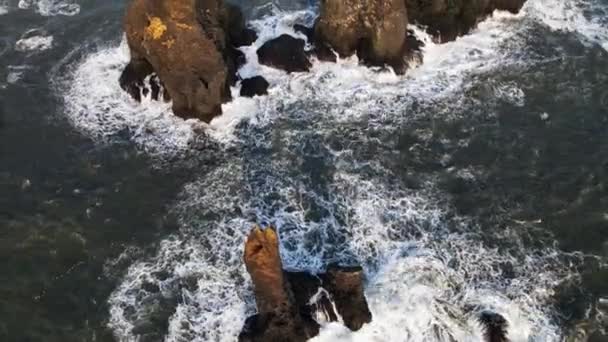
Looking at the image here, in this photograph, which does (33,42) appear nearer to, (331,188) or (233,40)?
(233,40)

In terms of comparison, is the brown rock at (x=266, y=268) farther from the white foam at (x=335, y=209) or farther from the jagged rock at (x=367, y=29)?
the jagged rock at (x=367, y=29)

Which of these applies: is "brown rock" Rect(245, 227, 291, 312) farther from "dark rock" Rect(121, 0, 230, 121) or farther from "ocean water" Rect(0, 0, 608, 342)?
"dark rock" Rect(121, 0, 230, 121)

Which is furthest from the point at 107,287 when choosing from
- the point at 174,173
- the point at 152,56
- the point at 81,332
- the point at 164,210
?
the point at 152,56

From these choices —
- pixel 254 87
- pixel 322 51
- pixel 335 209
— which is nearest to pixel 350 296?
pixel 335 209

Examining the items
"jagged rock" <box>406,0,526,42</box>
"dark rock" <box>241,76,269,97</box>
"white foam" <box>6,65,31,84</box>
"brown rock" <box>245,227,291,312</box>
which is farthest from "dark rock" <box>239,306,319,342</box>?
"white foam" <box>6,65,31,84</box>

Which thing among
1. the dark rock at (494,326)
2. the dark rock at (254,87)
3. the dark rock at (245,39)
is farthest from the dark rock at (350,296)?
the dark rock at (245,39)
